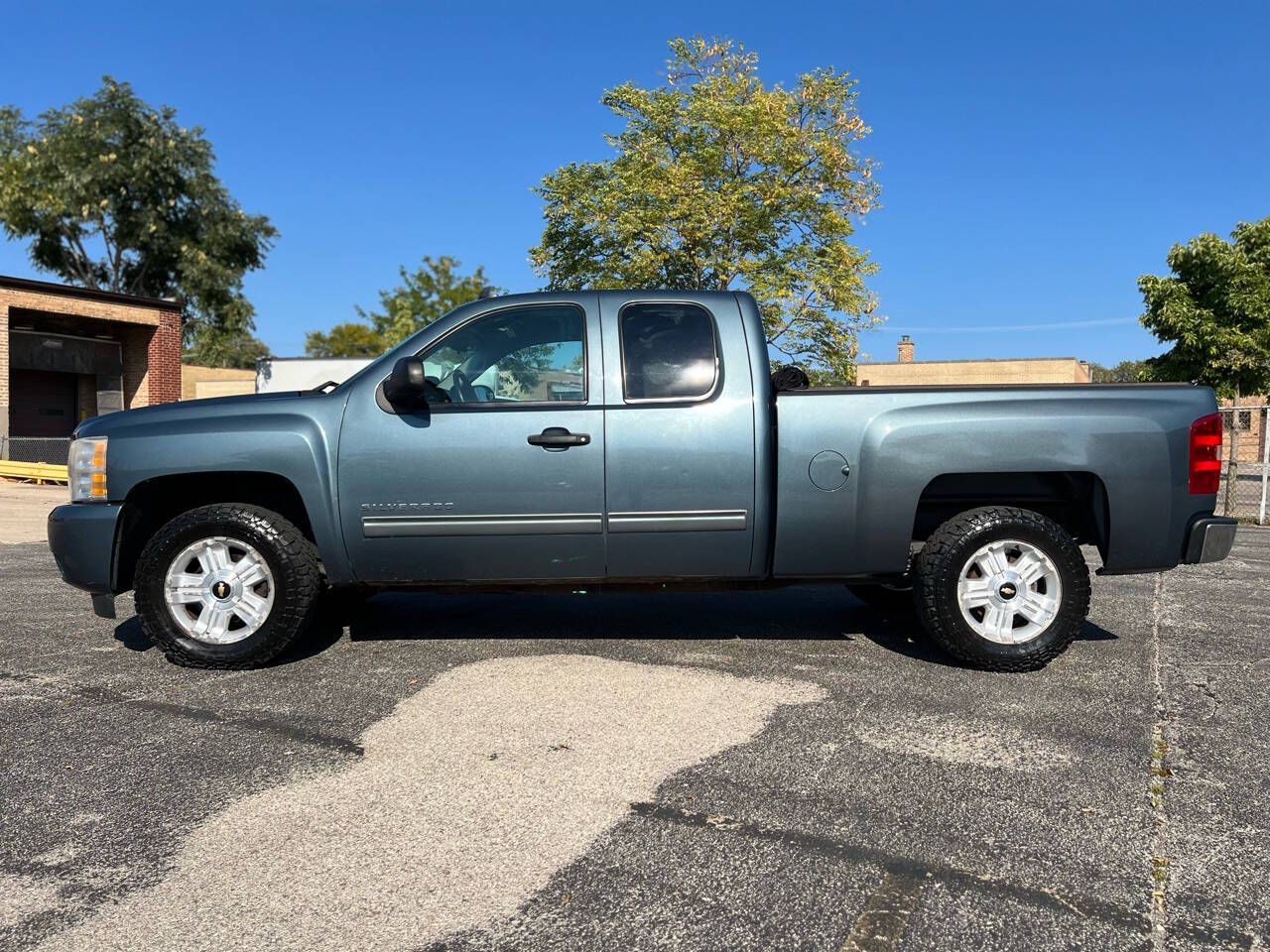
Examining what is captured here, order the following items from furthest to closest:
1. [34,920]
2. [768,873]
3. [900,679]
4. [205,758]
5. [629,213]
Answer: [629,213] < [900,679] < [205,758] < [768,873] < [34,920]

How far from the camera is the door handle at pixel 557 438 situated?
4582 mm

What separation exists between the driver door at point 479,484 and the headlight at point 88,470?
4.07 ft


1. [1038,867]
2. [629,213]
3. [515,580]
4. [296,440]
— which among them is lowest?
[1038,867]

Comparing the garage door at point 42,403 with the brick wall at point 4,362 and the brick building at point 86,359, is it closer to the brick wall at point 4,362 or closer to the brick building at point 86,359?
the brick building at point 86,359

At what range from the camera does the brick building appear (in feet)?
80.5

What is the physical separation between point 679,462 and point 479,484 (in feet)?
3.20

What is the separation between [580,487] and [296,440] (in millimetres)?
1418

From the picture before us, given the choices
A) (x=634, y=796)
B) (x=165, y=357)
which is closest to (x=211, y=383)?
(x=165, y=357)

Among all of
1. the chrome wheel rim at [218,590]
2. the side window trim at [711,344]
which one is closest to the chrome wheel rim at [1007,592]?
the side window trim at [711,344]

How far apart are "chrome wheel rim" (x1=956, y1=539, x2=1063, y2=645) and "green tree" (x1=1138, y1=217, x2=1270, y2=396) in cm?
2010

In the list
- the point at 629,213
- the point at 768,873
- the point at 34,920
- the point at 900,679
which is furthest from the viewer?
the point at 629,213

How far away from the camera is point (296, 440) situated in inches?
183

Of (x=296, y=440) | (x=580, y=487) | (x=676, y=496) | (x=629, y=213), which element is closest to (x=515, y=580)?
(x=580, y=487)

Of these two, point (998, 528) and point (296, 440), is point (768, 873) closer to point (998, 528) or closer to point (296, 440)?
point (998, 528)
